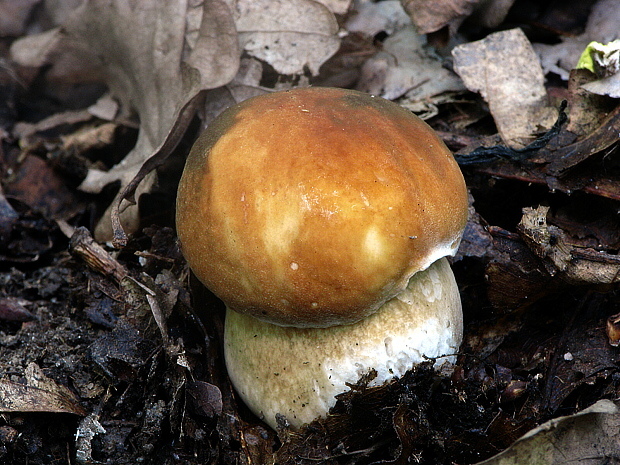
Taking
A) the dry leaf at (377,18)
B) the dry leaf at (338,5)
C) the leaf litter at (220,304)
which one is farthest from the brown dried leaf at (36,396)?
the dry leaf at (377,18)

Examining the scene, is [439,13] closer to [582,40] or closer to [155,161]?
[582,40]

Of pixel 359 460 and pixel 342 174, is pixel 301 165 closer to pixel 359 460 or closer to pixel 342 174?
pixel 342 174

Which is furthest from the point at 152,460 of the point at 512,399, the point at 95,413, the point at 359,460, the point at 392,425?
the point at 512,399

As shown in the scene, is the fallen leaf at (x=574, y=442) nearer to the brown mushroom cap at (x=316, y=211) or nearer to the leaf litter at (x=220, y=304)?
the leaf litter at (x=220, y=304)

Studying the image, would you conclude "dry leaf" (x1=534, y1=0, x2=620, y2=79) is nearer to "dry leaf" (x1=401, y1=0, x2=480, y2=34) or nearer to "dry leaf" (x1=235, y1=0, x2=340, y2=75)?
"dry leaf" (x1=401, y1=0, x2=480, y2=34)

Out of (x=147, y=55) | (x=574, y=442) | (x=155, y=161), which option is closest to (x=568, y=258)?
(x=574, y=442)
